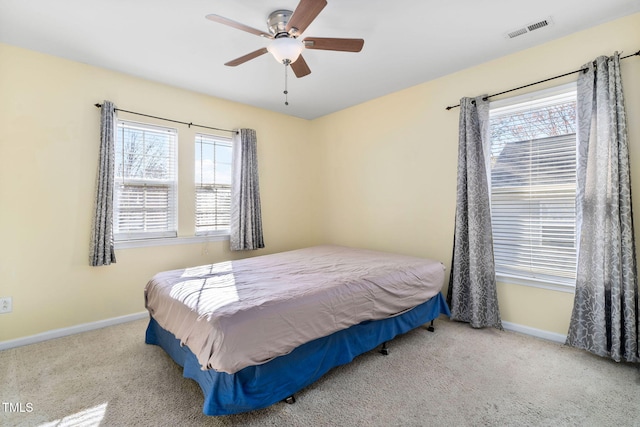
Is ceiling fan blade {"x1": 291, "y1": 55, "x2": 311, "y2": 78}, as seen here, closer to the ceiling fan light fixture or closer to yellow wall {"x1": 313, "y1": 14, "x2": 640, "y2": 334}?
the ceiling fan light fixture

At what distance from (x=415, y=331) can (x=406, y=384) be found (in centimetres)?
87

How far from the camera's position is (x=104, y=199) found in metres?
2.82

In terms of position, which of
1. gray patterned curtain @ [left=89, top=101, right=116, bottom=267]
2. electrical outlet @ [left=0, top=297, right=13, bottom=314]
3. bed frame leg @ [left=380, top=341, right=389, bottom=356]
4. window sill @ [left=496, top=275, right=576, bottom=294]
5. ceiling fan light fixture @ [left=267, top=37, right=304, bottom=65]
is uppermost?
ceiling fan light fixture @ [left=267, top=37, right=304, bottom=65]

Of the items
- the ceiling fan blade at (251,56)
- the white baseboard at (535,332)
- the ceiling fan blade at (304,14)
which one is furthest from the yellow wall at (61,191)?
the white baseboard at (535,332)

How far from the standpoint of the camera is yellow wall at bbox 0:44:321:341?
252cm

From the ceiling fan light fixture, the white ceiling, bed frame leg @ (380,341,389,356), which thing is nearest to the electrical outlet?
the white ceiling

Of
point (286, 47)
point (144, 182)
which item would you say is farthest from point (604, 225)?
point (144, 182)

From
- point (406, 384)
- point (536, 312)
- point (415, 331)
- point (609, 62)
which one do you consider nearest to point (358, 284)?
point (406, 384)

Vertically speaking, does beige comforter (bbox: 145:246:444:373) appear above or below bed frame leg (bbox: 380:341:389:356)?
above

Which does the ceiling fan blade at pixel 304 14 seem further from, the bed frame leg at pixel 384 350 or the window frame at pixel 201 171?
the bed frame leg at pixel 384 350

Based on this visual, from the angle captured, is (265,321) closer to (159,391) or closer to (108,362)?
(159,391)

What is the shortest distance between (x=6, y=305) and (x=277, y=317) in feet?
8.26

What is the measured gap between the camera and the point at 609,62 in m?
2.21

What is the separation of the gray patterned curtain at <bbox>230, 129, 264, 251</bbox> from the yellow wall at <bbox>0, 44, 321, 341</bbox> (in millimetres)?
503
